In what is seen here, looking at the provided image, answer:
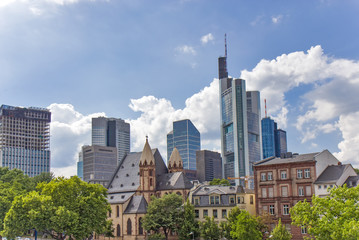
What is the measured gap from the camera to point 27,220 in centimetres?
8125

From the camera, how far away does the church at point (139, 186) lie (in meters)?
120

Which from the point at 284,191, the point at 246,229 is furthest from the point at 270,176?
the point at 246,229

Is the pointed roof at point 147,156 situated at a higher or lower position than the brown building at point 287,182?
higher

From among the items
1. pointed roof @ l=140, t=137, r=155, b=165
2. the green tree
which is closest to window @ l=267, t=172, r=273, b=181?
the green tree

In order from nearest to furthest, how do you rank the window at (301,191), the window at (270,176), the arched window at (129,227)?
the window at (301,191) → the window at (270,176) → the arched window at (129,227)

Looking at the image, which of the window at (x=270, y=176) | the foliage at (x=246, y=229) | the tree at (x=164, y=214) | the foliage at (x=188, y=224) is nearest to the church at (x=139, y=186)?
the tree at (x=164, y=214)

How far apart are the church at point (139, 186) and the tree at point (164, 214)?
470 inches

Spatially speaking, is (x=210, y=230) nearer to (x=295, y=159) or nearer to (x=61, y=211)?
(x=295, y=159)

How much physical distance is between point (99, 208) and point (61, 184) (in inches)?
317

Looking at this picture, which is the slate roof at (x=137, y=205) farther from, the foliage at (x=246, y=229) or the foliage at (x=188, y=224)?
the foliage at (x=246, y=229)

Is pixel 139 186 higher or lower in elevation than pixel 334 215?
higher

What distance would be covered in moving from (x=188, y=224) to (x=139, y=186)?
30.2m

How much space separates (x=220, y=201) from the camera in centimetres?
10419

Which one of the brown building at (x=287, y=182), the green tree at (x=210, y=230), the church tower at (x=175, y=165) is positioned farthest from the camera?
the church tower at (x=175, y=165)
